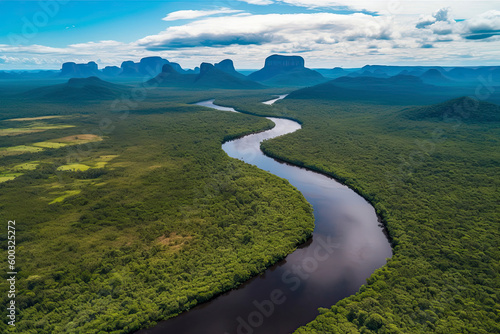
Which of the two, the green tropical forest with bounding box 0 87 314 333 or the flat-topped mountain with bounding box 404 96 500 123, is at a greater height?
the green tropical forest with bounding box 0 87 314 333

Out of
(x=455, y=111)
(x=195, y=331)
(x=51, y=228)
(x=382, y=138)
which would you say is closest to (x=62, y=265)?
(x=51, y=228)

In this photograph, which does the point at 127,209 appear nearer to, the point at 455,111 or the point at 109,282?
the point at 109,282

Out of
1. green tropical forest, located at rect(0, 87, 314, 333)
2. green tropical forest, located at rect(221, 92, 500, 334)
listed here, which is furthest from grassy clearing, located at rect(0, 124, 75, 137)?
green tropical forest, located at rect(221, 92, 500, 334)

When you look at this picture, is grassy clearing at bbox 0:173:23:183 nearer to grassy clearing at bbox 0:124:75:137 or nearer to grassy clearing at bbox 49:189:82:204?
grassy clearing at bbox 49:189:82:204

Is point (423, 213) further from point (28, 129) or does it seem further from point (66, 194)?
point (28, 129)

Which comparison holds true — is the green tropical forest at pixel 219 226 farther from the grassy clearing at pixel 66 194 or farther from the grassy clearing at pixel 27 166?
the grassy clearing at pixel 66 194

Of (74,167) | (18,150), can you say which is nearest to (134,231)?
(74,167)
